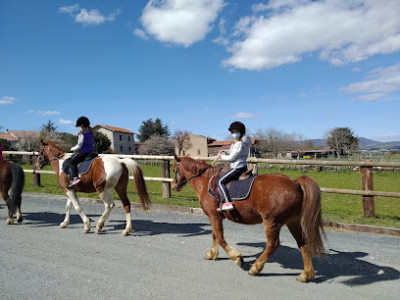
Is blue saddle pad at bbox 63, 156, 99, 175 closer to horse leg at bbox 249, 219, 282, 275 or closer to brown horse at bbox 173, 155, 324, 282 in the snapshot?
brown horse at bbox 173, 155, 324, 282

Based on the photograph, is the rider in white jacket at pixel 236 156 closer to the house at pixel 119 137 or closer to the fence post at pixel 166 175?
the fence post at pixel 166 175

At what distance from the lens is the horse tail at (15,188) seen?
22.9 ft

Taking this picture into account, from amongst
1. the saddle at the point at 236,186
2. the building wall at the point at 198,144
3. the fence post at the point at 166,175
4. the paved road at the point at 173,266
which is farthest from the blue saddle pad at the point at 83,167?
the building wall at the point at 198,144

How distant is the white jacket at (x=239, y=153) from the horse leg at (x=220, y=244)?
0.93m

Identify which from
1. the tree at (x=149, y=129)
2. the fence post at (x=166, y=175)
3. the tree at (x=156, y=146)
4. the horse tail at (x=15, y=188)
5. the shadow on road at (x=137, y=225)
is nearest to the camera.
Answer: the shadow on road at (x=137, y=225)

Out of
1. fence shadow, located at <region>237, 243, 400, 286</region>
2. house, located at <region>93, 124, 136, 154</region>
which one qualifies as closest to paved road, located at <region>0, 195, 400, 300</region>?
fence shadow, located at <region>237, 243, 400, 286</region>

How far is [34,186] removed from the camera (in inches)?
507

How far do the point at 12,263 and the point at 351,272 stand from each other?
5.18m

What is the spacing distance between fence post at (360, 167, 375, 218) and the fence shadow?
2.74 meters

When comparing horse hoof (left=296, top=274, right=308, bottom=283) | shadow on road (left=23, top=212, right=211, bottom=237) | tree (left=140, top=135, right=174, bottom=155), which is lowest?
horse hoof (left=296, top=274, right=308, bottom=283)

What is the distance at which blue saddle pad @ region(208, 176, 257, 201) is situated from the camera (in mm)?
4238

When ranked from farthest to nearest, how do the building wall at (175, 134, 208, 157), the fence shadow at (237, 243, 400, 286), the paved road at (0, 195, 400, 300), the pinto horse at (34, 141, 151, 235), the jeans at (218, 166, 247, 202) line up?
1. the building wall at (175, 134, 208, 157)
2. the pinto horse at (34, 141, 151, 235)
3. the jeans at (218, 166, 247, 202)
4. the fence shadow at (237, 243, 400, 286)
5. the paved road at (0, 195, 400, 300)

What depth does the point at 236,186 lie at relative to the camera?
4.39 metres

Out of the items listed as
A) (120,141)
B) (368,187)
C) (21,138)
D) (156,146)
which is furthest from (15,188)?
(21,138)
